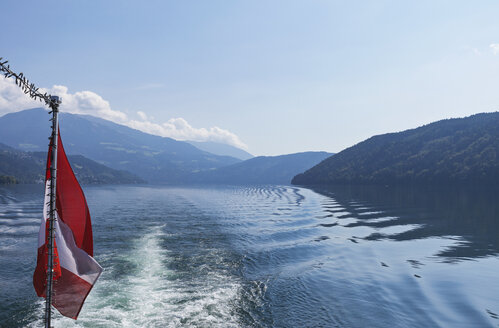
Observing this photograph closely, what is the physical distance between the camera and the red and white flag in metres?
7.41

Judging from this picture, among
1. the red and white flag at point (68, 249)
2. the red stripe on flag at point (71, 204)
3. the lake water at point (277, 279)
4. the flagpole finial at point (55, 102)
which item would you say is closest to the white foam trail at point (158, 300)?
the lake water at point (277, 279)

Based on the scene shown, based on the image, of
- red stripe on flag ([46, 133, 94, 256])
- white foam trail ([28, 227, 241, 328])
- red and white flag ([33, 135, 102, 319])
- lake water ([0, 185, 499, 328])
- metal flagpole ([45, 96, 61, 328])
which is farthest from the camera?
lake water ([0, 185, 499, 328])

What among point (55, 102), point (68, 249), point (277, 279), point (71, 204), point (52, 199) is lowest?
point (277, 279)

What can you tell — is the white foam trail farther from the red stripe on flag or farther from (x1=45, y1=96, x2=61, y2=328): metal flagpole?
(x1=45, y1=96, x2=61, y2=328): metal flagpole

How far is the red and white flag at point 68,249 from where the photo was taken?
7414mm

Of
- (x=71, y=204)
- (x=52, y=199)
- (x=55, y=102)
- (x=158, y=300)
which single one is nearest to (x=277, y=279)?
(x=158, y=300)

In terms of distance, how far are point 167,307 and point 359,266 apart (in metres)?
15.4

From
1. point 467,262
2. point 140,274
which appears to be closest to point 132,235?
point 140,274

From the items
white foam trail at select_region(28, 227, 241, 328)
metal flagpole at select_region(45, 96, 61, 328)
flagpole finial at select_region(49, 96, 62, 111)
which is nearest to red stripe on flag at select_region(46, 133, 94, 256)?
metal flagpole at select_region(45, 96, 61, 328)

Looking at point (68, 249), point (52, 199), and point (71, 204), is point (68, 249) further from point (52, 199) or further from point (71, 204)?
point (52, 199)

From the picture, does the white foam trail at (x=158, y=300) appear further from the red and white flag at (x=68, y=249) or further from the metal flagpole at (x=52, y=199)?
the metal flagpole at (x=52, y=199)

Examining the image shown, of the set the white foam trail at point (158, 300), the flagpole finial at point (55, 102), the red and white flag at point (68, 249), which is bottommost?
the white foam trail at point (158, 300)

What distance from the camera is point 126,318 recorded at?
14.3 m

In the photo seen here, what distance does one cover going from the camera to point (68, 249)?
7777 mm
